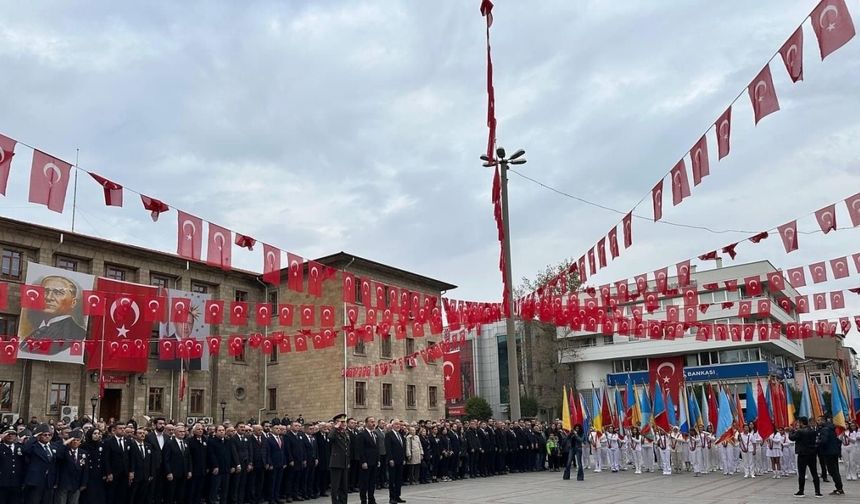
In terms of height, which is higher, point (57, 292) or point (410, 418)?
point (57, 292)

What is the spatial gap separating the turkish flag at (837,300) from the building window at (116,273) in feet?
91.0

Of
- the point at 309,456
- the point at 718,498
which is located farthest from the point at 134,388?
the point at 718,498

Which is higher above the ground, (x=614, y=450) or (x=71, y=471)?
(x=71, y=471)

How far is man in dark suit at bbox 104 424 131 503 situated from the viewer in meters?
12.6

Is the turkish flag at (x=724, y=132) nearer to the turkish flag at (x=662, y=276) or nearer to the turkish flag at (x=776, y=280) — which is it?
the turkish flag at (x=662, y=276)

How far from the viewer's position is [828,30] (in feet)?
26.3

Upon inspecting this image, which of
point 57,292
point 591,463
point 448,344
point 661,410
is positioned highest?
point 57,292

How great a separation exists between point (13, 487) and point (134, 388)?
67.4 ft

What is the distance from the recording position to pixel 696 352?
166ft

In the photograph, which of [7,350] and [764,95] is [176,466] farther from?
[7,350]

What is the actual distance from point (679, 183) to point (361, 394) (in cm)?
2670

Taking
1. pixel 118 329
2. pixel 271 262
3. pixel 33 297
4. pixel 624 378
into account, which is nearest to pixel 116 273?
pixel 118 329

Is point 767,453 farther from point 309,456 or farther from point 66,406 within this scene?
point 66,406

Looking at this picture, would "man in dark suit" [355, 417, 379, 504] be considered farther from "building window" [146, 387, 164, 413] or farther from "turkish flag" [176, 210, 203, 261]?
"building window" [146, 387, 164, 413]
